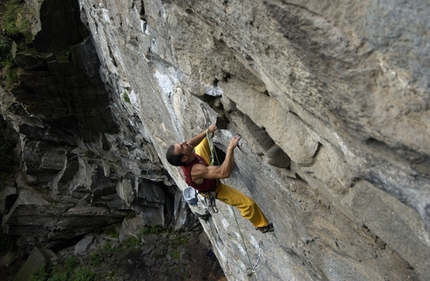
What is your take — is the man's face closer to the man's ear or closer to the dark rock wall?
Answer: the man's ear

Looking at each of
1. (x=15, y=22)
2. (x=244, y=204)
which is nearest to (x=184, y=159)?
(x=244, y=204)

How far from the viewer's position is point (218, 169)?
13.3 feet

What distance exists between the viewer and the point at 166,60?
15.7 ft

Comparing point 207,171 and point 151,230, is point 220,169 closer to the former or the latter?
point 207,171

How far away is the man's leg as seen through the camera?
4.66 metres

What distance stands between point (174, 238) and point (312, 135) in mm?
11919

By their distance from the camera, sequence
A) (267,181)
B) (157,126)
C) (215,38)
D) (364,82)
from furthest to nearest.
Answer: (157,126) < (267,181) < (215,38) < (364,82)

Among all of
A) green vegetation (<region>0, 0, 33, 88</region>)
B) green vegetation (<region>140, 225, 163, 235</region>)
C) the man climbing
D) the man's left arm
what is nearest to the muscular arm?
the man climbing

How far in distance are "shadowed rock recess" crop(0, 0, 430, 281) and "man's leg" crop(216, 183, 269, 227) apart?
0.15 m

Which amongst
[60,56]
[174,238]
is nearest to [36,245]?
[174,238]

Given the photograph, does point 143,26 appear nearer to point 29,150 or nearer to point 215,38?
point 215,38

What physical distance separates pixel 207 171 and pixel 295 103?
1.69 m

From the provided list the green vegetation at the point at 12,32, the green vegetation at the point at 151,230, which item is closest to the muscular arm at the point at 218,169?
the green vegetation at the point at 12,32

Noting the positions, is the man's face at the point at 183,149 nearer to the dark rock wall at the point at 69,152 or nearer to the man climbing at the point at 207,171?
the man climbing at the point at 207,171
